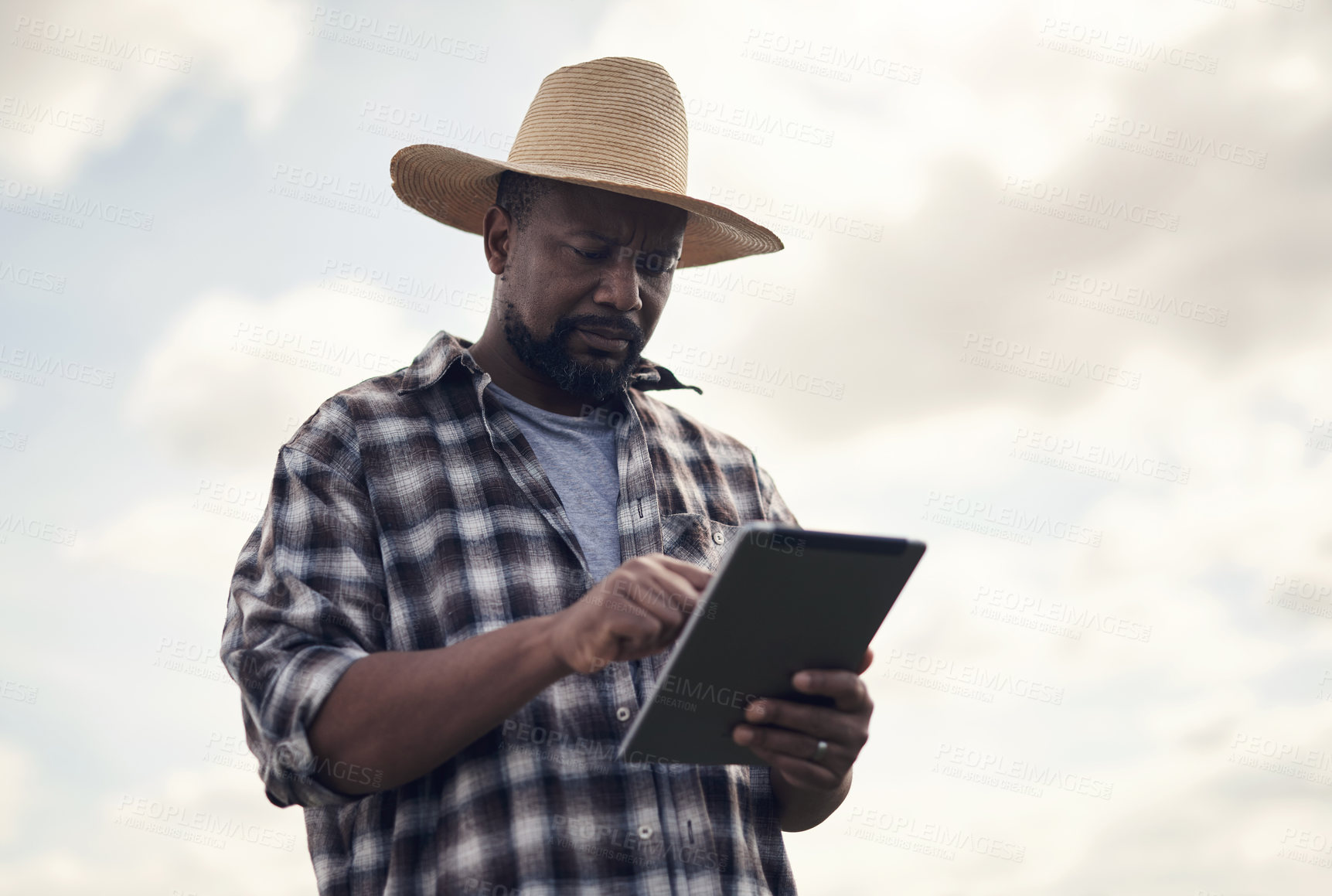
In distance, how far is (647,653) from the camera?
2234mm

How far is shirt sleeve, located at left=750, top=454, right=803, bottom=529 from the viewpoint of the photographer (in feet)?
12.5

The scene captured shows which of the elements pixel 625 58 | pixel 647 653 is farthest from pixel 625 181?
pixel 647 653

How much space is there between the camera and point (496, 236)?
11.9 ft

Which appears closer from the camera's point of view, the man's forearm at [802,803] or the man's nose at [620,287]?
the man's forearm at [802,803]

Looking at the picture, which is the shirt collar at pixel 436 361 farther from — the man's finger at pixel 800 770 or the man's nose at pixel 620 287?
the man's finger at pixel 800 770

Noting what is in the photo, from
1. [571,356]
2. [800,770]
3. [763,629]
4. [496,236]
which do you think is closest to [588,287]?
[571,356]

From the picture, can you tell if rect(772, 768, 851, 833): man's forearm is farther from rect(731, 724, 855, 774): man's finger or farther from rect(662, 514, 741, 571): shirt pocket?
rect(662, 514, 741, 571): shirt pocket

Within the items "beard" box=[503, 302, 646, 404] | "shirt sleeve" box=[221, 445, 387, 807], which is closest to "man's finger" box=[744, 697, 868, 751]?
"shirt sleeve" box=[221, 445, 387, 807]

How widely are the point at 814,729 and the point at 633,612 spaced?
627 mm

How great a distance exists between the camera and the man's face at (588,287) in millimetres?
3340

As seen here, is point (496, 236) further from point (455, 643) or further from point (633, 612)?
point (633, 612)

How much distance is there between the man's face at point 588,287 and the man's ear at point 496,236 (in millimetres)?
140

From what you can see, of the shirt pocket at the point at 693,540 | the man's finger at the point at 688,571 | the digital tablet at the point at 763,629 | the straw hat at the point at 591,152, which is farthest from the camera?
the straw hat at the point at 591,152

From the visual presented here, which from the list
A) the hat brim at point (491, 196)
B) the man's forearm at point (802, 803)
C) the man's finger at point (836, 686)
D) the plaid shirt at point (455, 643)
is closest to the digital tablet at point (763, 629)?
the man's finger at point (836, 686)
